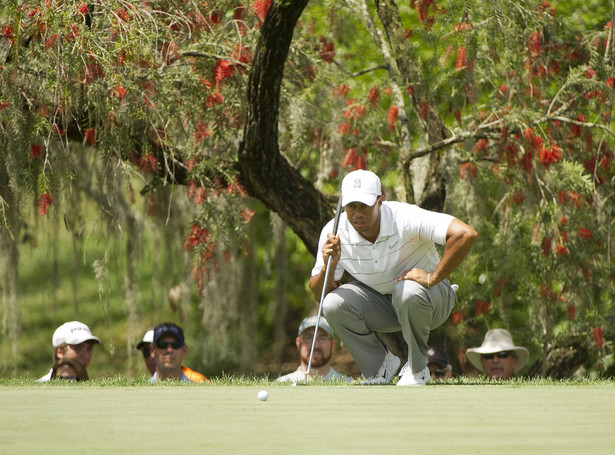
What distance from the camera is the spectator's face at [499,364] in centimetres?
861

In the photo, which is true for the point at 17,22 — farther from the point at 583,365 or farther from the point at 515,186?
the point at 583,365

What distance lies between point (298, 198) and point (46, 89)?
259cm

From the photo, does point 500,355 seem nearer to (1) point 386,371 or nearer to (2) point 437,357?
(2) point 437,357

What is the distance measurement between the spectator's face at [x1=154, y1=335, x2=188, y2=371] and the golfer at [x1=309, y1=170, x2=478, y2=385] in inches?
80.4

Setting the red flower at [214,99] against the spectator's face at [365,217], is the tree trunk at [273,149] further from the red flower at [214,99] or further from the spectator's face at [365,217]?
the spectator's face at [365,217]

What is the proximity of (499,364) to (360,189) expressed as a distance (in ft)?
11.5

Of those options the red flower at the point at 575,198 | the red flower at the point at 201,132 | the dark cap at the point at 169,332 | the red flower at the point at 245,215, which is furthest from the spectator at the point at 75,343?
the red flower at the point at 575,198

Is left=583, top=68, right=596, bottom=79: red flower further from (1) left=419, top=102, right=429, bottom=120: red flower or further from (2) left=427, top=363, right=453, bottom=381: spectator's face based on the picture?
(2) left=427, top=363, right=453, bottom=381: spectator's face

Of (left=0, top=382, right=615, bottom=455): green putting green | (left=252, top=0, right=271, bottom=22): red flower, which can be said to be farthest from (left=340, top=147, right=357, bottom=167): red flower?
(left=0, top=382, right=615, bottom=455): green putting green

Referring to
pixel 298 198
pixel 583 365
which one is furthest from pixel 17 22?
pixel 583 365

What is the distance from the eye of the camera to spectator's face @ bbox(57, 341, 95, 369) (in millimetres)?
8062

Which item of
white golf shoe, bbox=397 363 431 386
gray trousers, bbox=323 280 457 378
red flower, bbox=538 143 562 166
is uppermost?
red flower, bbox=538 143 562 166

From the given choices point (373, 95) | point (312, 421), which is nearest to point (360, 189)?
point (312, 421)

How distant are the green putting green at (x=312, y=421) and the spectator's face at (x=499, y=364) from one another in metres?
3.70
